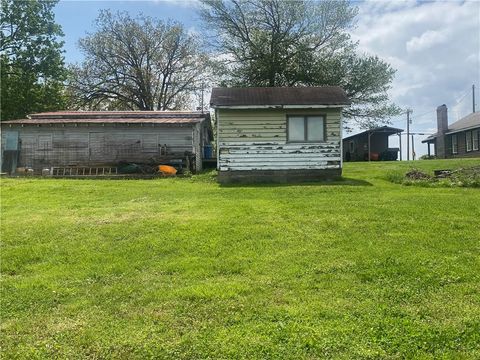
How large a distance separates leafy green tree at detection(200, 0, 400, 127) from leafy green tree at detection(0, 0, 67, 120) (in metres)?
12.3

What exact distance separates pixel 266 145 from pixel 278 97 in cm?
194

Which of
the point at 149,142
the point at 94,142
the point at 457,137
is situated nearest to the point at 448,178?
the point at 149,142

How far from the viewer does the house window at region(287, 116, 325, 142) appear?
627 inches

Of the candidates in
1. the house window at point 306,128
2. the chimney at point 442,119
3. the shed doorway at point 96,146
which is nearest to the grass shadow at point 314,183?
the house window at point 306,128

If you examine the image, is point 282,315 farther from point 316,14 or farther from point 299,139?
point 316,14

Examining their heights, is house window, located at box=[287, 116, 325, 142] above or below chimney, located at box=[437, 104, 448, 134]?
below

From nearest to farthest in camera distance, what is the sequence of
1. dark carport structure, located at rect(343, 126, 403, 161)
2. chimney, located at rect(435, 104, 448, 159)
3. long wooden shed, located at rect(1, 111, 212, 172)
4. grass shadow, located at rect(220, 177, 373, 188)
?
grass shadow, located at rect(220, 177, 373, 188), long wooden shed, located at rect(1, 111, 212, 172), dark carport structure, located at rect(343, 126, 403, 161), chimney, located at rect(435, 104, 448, 159)

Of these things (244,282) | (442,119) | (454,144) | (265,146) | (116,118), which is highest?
(442,119)

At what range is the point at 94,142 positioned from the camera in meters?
21.5

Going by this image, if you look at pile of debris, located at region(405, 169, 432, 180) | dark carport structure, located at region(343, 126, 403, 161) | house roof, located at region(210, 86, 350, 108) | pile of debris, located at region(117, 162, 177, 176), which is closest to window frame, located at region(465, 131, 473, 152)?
dark carport structure, located at region(343, 126, 403, 161)

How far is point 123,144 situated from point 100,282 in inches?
666

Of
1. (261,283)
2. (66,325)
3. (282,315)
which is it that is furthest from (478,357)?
(66,325)

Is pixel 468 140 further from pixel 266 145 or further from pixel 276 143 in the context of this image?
pixel 266 145

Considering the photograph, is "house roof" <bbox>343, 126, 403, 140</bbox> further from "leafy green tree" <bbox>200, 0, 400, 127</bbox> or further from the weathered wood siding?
the weathered wood siding
